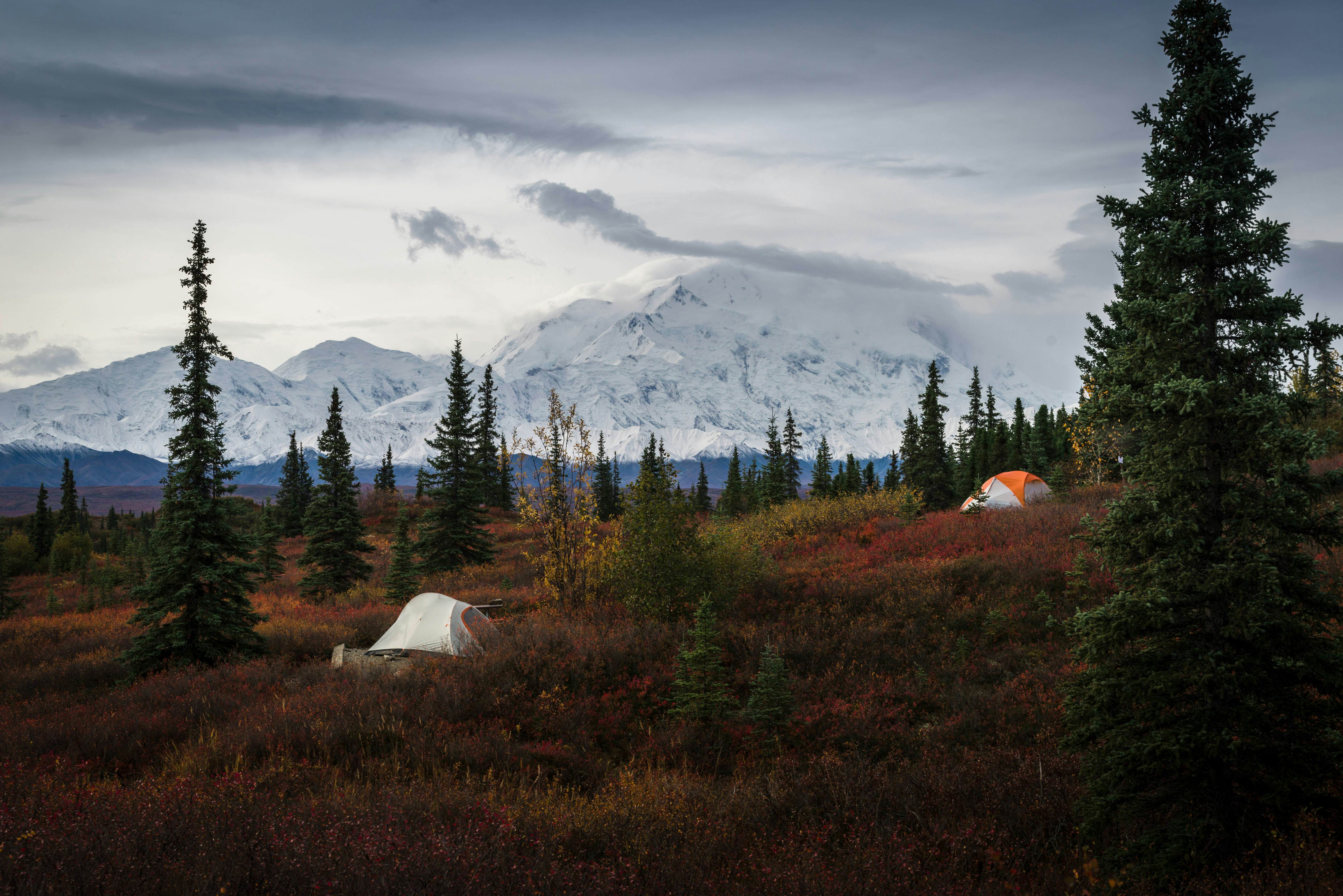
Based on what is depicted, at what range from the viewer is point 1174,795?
6109mm

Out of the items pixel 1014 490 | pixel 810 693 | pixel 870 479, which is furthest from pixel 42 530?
pixel 1014 490

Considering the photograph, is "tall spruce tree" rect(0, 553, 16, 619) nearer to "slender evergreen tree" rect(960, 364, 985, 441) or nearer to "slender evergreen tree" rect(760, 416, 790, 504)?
"slender evergreen tree" rect(760, 416, 790, 504)

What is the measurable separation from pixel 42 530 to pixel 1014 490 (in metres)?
74.2

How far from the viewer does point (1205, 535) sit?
638 centimetres

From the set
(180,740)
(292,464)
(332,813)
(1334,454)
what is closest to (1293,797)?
(332,813)

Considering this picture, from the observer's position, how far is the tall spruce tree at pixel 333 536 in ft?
89.9

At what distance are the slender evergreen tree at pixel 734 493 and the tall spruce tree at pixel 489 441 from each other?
837 inches

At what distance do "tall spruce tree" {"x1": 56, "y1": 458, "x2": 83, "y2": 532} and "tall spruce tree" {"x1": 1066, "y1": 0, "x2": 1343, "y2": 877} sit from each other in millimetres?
75599

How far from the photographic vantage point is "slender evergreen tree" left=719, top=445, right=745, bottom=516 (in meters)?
66.3

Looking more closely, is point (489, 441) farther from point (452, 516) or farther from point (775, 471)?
point (775, 471)

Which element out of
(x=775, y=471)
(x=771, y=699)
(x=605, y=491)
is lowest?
(x=771, y=699)

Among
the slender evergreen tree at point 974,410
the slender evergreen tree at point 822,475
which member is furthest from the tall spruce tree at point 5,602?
the slender evergreen tree at point 974,410

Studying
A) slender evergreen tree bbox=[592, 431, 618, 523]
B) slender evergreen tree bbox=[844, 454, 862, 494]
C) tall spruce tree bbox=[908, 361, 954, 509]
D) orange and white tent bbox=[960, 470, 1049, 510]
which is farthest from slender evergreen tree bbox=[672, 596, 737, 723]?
slender evergreen tree bbox=[592, 431, 618, 523]

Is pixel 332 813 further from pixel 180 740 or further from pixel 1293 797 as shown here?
pixel 1293 797
